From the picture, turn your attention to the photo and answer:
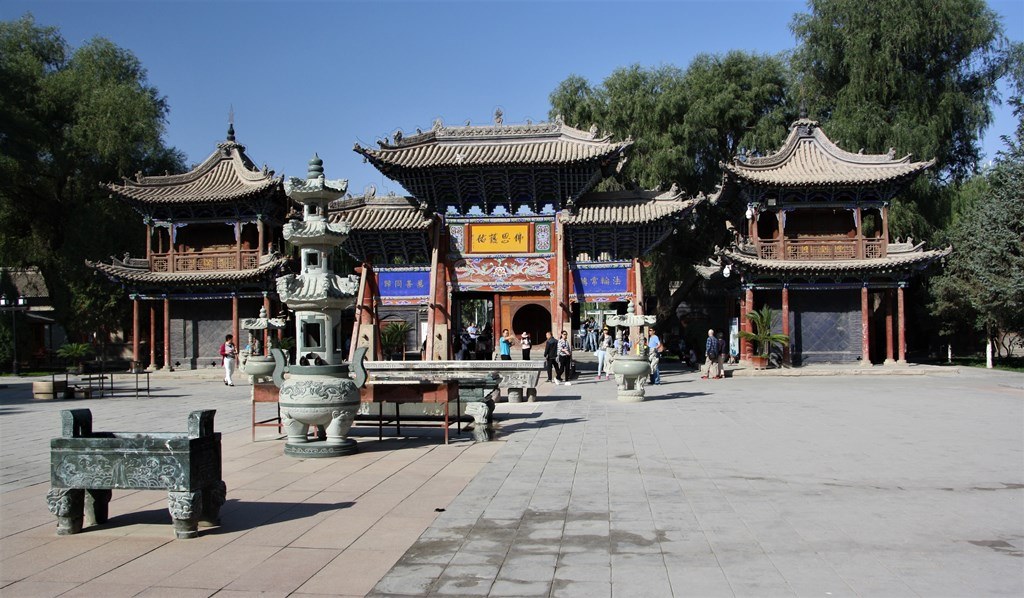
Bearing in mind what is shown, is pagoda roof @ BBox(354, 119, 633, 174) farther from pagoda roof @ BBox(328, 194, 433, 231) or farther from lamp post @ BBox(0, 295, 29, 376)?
lamp post @ BBox(0, 295, 29, 376)

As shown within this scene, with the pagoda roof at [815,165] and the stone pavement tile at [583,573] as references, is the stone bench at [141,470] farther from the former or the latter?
the pagoda roof at [815,165]

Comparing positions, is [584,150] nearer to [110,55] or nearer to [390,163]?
[390,163]

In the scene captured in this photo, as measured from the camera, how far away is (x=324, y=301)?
10.5 m

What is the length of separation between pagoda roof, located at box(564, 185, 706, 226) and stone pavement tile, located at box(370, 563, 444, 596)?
20625 mm

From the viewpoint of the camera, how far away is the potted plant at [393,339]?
31516 mm

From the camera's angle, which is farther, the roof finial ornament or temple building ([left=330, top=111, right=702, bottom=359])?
temple building ([left=330, top=111, right=702, bottom=359])

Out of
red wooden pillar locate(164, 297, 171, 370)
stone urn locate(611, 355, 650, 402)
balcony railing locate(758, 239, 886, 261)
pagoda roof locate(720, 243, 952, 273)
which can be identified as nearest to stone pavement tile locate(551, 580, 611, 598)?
stone urn locate(611, 355, 650, 402)

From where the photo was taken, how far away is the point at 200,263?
31016 mm

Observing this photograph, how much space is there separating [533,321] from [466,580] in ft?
149

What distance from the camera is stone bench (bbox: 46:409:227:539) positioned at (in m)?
5.97

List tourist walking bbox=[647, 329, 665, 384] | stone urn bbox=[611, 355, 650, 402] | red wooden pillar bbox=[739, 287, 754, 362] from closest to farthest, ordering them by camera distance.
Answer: stone urn bbox=[611, 355, 650, 402]
tourist walking bbox=[647, 329, 665, 384]
red wooden pillar bbox=[739, 287, 754, 362]

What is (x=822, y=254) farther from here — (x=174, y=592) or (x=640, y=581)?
(x=174, y=592)

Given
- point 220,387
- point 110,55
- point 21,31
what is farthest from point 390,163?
point 21,31

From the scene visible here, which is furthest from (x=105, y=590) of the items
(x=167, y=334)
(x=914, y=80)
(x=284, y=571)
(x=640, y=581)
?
(x=914, y=80)
